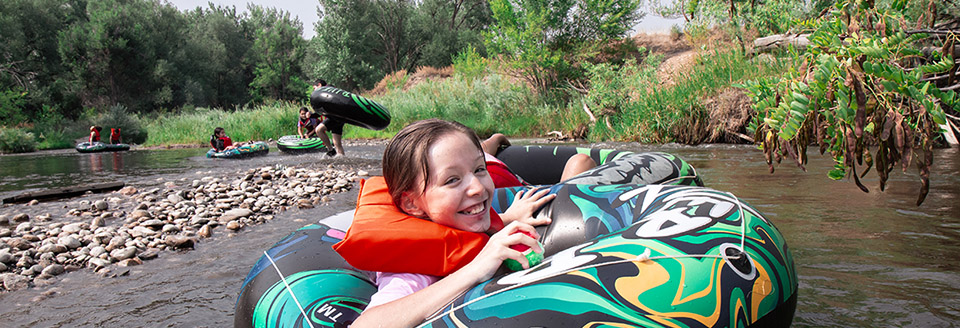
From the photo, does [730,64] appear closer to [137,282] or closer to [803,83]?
[803,83]

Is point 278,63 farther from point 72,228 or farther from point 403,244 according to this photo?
point 403,244

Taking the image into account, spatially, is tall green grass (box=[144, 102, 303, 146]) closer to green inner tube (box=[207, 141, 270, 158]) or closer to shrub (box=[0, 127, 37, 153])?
shrub (box=[0, 127, 37, 153])

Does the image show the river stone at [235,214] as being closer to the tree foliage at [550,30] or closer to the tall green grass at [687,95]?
the tall green grass at [687,95]

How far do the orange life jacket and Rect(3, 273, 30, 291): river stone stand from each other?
121 inches

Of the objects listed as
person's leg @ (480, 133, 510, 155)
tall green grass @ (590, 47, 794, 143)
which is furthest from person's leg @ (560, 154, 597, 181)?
tall green grass @ (590, 47, 794, 143)

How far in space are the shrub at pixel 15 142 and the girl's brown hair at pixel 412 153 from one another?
26.2 metres

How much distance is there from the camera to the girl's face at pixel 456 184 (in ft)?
5.54

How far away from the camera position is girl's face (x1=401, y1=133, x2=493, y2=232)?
169 centimetres

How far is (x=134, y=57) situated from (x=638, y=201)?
42.4 meters

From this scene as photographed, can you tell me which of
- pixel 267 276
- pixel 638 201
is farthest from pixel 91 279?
pixel 638 201

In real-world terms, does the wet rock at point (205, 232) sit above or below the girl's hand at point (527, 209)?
below

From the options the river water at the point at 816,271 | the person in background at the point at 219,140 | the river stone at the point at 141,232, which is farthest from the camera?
the person in background at the point at 219,140

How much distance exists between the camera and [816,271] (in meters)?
3.01

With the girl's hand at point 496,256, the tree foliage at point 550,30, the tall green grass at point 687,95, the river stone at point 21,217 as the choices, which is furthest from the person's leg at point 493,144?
the tree foliage at point 550,30
